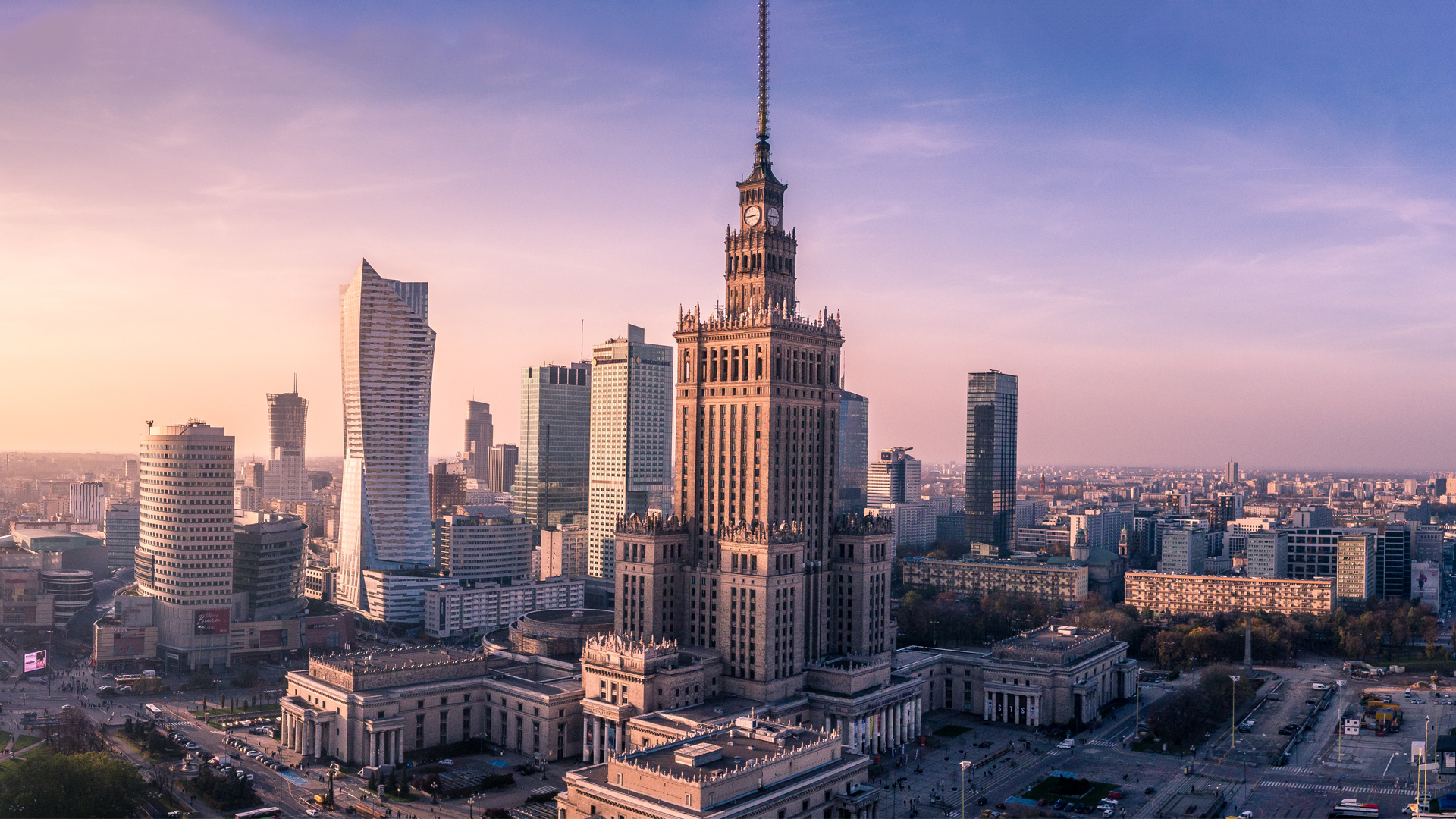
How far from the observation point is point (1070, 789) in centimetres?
12338

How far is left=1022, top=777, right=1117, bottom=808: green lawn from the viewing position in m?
120

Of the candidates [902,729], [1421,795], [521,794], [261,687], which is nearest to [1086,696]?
[902,729]

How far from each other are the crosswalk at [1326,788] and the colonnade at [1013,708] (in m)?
32.6

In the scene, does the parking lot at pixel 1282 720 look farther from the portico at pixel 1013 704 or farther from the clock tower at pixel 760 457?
the clock tower at pixel 760 457

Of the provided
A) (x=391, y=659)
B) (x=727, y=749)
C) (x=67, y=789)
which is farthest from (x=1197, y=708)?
(x=67, y=789)

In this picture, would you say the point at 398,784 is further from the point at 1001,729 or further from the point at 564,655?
the point at 1001,729

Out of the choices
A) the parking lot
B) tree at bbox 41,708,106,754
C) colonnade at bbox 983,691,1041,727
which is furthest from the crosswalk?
tree at bbox 41,708,106,754

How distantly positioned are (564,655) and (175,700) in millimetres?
58073

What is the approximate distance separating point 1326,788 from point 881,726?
4921 centimetres

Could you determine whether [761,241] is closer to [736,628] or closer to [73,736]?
[736,628]

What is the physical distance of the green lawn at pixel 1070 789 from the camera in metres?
120

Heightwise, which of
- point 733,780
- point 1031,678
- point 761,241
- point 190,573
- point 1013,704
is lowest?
point 1013,704

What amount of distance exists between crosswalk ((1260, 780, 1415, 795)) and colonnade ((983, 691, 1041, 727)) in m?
32.6

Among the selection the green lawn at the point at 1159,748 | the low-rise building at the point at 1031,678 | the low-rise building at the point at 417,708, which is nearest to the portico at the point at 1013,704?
the low-rise building at the point at 1031,678
